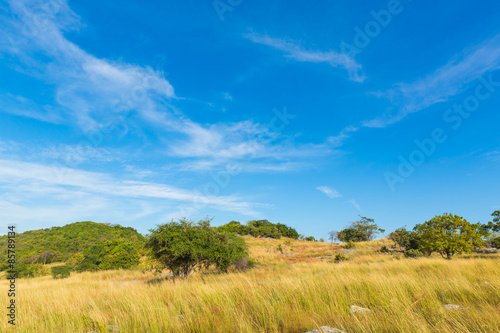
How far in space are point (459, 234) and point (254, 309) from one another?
22.5 metres

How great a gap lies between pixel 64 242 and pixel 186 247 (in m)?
58.6

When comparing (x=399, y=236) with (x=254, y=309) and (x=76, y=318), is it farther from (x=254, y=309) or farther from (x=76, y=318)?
(x=76, y=318)

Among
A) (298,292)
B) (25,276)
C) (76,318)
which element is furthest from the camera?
(25,276)

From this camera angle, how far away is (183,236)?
16.3 m

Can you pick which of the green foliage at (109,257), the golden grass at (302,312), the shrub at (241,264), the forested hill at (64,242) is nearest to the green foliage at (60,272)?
the green foliage at (109,257)

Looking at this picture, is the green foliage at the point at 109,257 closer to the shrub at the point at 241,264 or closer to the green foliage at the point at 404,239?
the shrub at the point at 241,264

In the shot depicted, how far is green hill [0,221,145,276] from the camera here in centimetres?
3372

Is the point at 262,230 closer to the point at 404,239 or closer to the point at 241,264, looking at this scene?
the point at 404,239

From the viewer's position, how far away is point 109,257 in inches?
1244

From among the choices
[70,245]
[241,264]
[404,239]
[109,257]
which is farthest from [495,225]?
[70,245]

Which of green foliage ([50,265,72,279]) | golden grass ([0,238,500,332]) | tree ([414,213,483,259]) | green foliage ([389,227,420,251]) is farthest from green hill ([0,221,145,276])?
green foliage ([389,227,420,251])

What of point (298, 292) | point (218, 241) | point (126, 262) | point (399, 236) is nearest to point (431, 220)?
point (399, 236)

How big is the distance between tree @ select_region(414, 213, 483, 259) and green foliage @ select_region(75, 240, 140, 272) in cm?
3451

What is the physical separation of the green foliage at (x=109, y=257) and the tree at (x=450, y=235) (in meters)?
34.5
